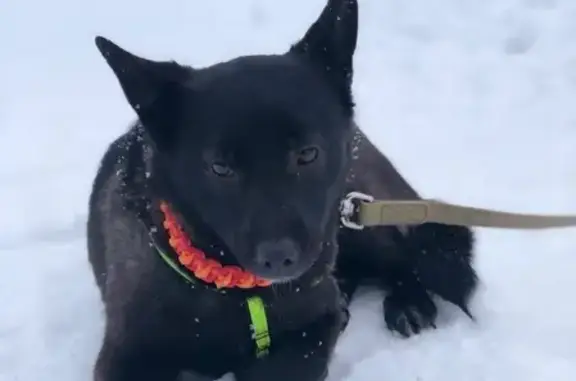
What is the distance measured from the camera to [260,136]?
10.00 ft

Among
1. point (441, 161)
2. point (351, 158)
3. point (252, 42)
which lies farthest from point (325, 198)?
point (252, 42)

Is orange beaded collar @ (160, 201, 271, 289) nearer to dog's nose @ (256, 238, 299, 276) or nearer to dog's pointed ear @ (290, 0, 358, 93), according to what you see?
dog's nose @ (256, 238, 299, 276)

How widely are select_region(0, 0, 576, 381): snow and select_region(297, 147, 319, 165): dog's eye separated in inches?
37.6

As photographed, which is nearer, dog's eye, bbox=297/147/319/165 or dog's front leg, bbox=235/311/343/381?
dog's eye, bbox=297/147/319/165

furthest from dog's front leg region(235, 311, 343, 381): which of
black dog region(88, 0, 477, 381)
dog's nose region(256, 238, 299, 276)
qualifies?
dog's nose region(256, 238, 299, 276)

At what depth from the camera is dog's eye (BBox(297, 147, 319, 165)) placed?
3.11 m

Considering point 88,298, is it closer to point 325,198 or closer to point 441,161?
point 325,198

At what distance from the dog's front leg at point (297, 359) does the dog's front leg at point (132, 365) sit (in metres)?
0.25

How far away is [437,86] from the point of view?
590 centimetres

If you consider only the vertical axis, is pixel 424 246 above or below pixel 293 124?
below

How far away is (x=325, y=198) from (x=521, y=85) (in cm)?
282

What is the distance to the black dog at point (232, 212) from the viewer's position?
307 centimetres

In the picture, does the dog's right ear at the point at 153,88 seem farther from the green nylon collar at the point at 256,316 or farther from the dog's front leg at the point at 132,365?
the dog's front leg at the point at 132,365

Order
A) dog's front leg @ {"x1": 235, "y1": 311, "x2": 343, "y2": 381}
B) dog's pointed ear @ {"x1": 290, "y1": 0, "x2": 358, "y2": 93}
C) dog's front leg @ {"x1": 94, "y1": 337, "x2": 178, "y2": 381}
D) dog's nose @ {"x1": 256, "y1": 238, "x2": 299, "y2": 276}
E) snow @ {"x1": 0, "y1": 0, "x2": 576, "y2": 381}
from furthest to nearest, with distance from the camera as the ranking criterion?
snow @ {"x1": 0, "y1": 0, "x2": 576, "y2": 381}, dog's front leg @ {"x1": 235, "y1": 311, "x2": 343, "y2": 381}, dog's front leg @ {"x1": 94, "y1": 337, "x2": 178, "y2": 381}, dog's pointed ear @ {"x1": 290, "y1": 0, "x2": 358, "y2": 93}, dog's nose @ {"x1": 256, "y1": 238, "x2": 299, "y2": 276}
